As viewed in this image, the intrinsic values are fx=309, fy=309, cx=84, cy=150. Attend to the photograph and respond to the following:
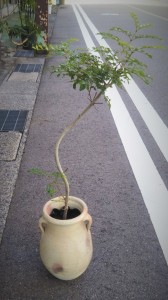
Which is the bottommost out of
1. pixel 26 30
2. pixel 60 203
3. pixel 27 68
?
pixel 27 68

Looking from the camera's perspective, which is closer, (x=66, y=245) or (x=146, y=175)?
(x=66, y=245)

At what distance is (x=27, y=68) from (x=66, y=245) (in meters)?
5.63

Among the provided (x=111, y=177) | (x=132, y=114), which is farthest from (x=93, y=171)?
(x=132, y=114)

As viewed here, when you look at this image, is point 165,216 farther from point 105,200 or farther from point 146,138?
point 146,138

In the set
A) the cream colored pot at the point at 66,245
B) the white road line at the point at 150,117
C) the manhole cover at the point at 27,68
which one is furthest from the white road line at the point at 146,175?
the manhole cover at the point at 27,68

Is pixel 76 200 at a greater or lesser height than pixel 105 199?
greater

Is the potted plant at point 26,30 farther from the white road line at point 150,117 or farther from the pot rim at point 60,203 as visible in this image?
the pot rim at point 60,203

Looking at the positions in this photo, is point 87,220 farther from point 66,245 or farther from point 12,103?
point 12,103

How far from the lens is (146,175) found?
129 inches

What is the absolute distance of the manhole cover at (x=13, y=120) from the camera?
13.6ft

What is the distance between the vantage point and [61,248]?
1966 millimetres

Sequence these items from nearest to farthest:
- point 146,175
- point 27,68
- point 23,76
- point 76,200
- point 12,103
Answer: point 76,200
point 146,175
point 12,103
point 23,76
point 27,68

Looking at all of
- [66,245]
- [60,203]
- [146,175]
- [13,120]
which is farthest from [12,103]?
[66,245]

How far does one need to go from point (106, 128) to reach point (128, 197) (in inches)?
61.0
